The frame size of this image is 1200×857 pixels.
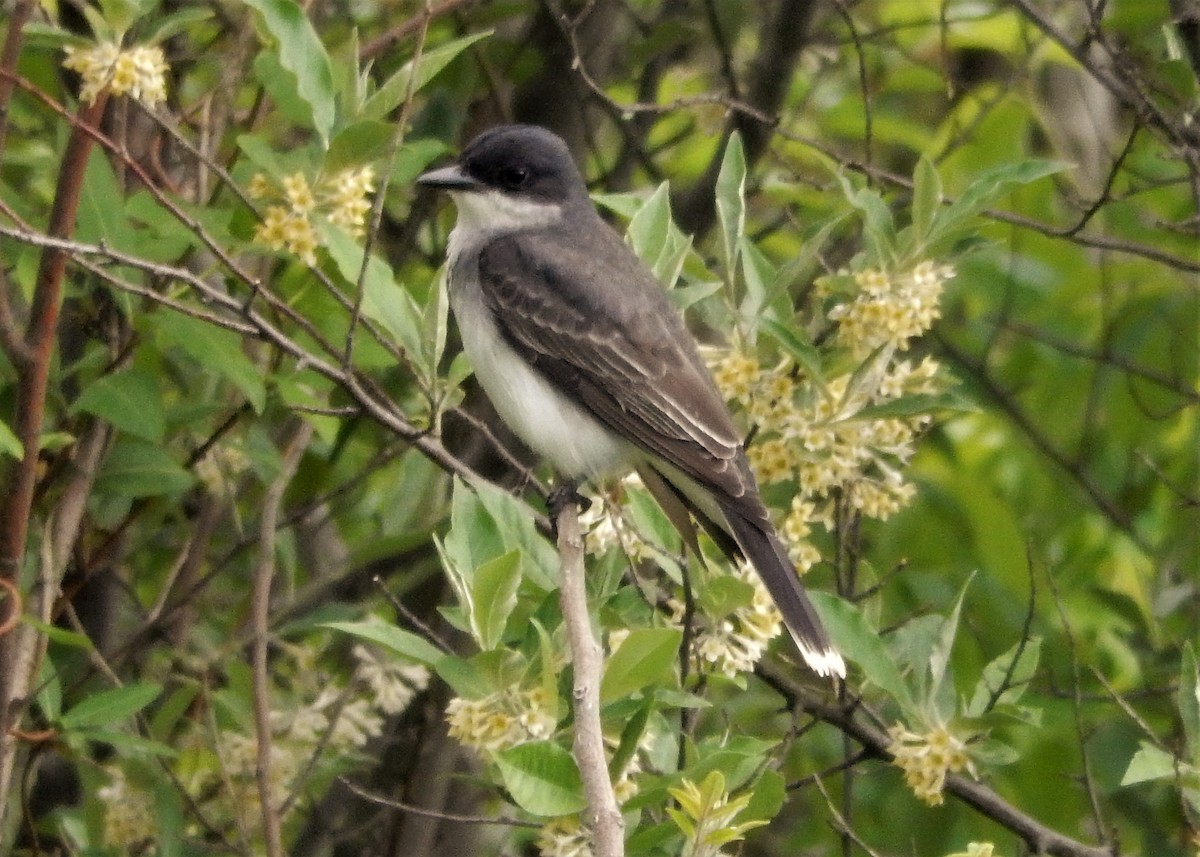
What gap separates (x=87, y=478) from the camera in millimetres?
4055

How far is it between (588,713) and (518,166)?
2.41 metres

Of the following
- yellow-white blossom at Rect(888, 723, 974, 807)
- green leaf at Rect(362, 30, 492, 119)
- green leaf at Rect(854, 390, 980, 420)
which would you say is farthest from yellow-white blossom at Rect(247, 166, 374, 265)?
yellow-white blossom at Rect(888, 723, 974, 807)

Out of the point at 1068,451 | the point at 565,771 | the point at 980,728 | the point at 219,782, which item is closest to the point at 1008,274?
the point at 1068,451

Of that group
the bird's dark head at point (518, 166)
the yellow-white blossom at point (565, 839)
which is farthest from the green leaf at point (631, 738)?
the bird's dark head at point (518, 166)

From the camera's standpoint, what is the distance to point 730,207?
3742 millimetres

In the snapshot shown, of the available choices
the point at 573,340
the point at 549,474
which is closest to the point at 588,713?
the point at 573,340

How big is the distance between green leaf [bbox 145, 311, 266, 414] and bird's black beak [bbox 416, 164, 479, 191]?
34.7 inches

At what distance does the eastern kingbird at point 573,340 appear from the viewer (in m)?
4.20

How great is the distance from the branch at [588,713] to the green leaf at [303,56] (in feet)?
3.19

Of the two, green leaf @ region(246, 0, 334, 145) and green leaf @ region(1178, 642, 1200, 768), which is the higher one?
green leaf @ region(246, 0, 334, 145)

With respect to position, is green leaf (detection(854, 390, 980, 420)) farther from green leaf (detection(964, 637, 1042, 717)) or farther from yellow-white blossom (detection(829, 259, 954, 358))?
green leaf (detection(964, 637, 1042, 717))

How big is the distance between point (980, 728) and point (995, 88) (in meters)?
3.31

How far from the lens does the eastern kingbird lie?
4.20 m

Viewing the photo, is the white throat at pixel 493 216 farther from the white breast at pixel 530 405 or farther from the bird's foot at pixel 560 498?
the bird's foot at pixel 560 498
